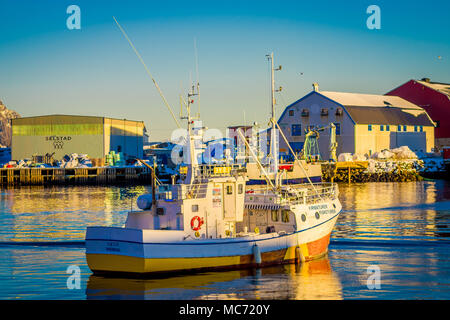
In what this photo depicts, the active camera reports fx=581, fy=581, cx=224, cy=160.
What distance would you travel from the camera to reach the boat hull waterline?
18906 mm

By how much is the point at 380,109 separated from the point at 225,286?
64.3 metres

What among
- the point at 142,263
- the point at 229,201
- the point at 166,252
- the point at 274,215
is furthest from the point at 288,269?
the point at 142,263

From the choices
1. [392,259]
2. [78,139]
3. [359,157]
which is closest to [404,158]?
[359,157]

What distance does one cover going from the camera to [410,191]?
185 ft

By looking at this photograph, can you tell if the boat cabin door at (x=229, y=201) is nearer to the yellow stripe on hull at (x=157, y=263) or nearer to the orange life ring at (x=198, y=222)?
the orange life ring at (x=198, y=222)

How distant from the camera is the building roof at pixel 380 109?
247ft

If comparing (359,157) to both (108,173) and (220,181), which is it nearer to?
(108,173)

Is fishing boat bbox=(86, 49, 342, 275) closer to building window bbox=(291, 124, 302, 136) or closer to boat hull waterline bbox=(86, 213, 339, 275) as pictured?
boat hull waterline bbox=(86, 213, 339, 275)

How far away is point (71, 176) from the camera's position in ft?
289

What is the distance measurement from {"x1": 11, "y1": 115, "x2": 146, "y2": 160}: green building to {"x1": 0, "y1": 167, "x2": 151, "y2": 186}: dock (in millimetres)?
4311

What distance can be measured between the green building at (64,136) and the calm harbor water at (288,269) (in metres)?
54.1

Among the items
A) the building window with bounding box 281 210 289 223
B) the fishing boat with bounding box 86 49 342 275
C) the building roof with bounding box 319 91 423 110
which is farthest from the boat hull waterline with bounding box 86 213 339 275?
the building roof with bounding box 319 91 423 110

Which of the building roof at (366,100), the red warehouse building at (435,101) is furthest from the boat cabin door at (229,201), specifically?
the red warehouse building at (435,101)

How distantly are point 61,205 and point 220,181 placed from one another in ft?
102
